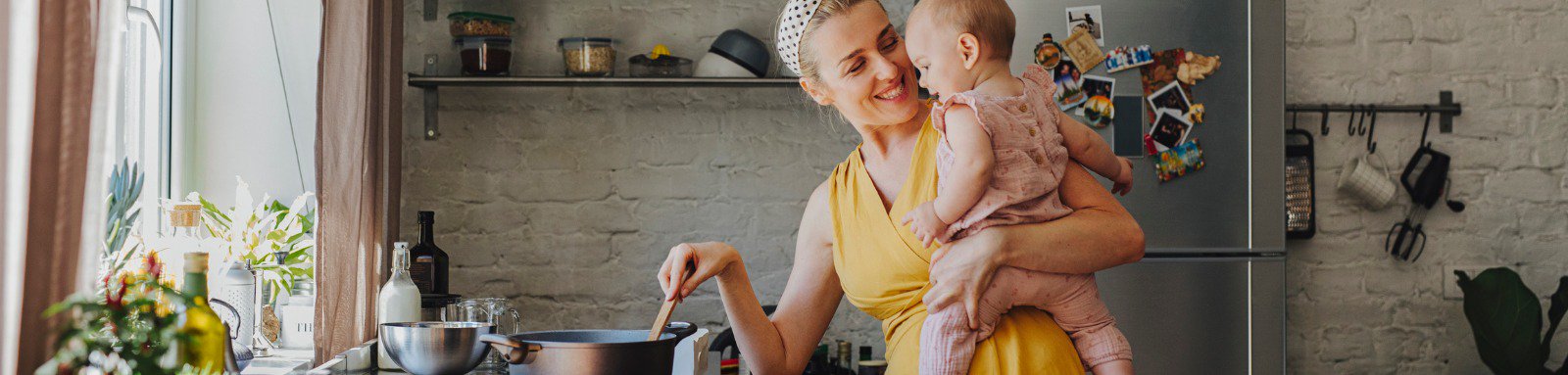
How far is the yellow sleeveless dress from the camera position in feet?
Answer: 4.27

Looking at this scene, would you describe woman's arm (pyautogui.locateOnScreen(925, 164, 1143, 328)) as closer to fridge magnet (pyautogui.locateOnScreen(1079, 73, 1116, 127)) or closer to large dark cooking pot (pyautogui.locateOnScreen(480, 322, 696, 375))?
large dark cooking pot (pyautogui.locateOnScreen(480, 322, 696, 375))

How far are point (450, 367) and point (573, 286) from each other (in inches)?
61.3

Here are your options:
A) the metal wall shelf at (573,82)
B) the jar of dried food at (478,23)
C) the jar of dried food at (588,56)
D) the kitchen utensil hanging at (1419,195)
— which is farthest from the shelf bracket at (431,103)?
the kitchen utensil hanging at (1419,195)

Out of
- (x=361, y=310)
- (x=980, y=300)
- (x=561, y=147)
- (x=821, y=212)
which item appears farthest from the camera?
(x=561, y=147)

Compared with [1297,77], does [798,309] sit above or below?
below

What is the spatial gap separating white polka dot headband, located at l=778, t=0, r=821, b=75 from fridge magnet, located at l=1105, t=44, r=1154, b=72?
3.32 ft

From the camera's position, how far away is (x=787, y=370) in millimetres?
1563

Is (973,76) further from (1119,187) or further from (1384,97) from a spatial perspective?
(1384,97)

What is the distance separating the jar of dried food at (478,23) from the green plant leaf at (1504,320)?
96.0 inches

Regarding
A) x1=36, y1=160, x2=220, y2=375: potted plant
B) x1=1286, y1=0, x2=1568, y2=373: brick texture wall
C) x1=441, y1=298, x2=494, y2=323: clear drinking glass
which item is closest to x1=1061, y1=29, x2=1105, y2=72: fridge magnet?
x1=1286, y1=0, x2=1568, y2=373: brick texture wall

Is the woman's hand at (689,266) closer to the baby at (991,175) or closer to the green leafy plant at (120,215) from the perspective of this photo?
the baby at (991,175)

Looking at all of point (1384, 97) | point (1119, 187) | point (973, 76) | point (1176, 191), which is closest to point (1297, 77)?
point (1384, 97)

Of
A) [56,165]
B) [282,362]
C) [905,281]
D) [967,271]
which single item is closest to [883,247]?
[905,281]

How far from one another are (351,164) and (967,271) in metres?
1.20
